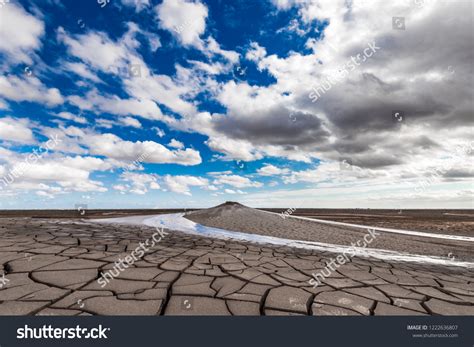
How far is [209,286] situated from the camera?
3035 mm

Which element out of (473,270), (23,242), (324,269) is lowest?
(473,270)

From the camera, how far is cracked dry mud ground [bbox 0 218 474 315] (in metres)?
2.48

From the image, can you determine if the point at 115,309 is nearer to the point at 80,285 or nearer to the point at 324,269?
the point at 80,285

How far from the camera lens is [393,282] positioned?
142 inches

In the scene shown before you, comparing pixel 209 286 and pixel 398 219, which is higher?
pixel 209 286

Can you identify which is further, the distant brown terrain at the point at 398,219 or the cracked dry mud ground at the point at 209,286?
the distant brown terrain at the point at 398,219

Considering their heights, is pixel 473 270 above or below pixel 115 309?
below

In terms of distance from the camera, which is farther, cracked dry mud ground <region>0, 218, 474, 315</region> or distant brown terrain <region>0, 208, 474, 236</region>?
distant brown terrain <region>0, 208, 474, 236</region>

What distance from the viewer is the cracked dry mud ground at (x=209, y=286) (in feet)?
8.13

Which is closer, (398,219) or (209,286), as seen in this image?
(209,286)
